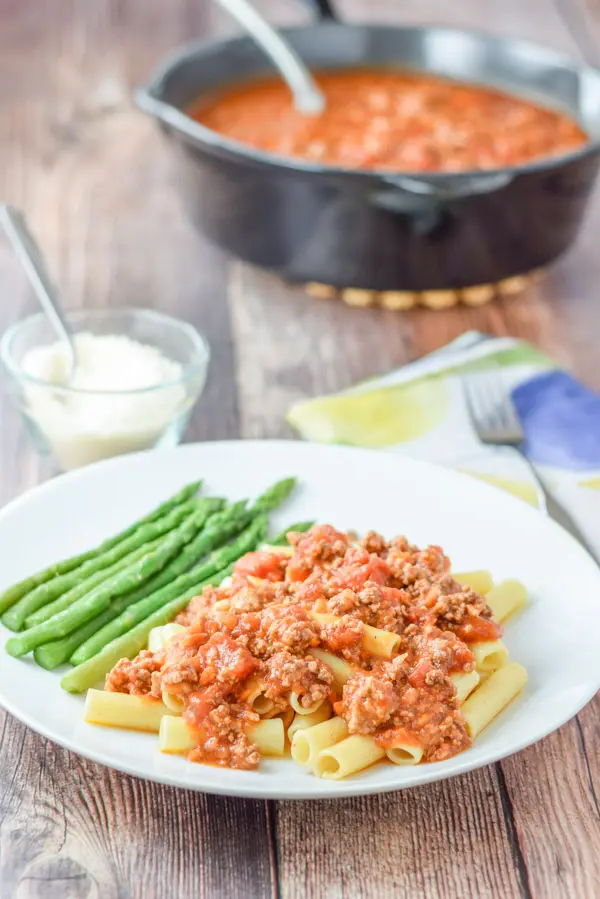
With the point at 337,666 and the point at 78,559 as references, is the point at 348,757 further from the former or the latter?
the point at 78,559

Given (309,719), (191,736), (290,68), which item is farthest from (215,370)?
(191,736)

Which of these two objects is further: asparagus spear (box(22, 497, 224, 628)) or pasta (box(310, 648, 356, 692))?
asparagus spear (box(22, 497, 224, 628))

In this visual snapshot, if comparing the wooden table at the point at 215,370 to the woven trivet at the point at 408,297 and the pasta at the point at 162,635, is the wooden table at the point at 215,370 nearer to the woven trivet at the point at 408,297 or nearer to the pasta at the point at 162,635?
the woven trivet at the point at 408,297

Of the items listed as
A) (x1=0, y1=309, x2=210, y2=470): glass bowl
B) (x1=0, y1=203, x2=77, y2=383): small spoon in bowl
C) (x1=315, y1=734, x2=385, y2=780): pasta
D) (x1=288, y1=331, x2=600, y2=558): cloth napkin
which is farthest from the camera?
(x1=0, y1=203, x2=77, y2=383): small spoon in bowl

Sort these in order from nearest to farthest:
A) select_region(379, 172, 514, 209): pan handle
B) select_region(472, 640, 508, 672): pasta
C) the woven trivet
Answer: select_region(472, 640, 508, 672): pasta, select_region(379, 172, 514, 209): pan handle, the woven trivet

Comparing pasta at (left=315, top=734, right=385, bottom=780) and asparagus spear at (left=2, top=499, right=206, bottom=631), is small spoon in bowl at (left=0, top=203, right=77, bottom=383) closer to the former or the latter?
asparagus spear at (left=2, top=499, right=206, bottom=631)

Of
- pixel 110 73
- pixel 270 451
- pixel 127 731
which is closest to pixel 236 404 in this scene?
pixel 270 451

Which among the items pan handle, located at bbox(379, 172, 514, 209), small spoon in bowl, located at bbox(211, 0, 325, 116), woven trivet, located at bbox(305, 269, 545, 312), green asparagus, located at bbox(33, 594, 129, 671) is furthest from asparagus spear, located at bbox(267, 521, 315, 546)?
small spoon in bowl, located at bbox(211, 0, 325, 116)
